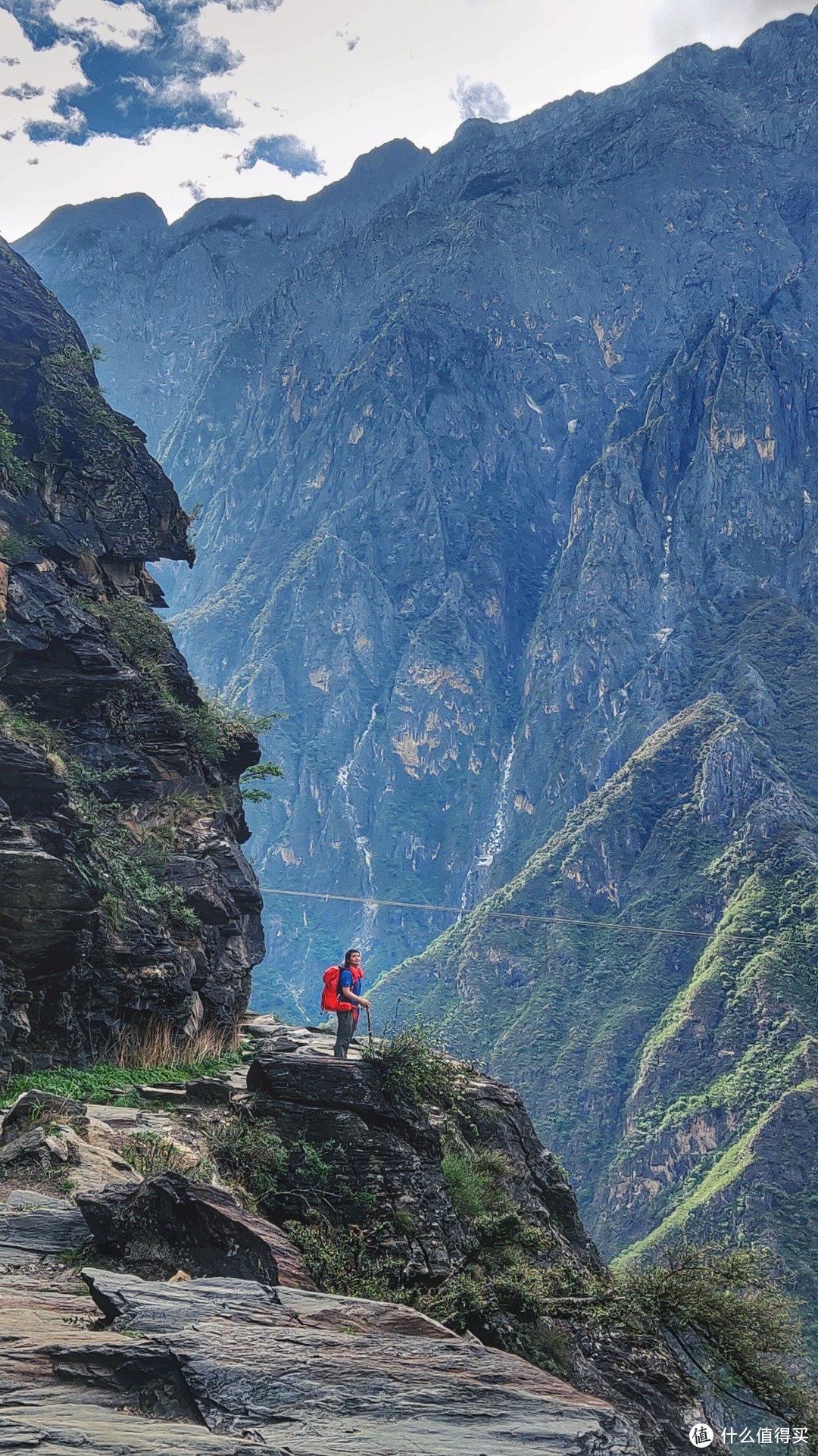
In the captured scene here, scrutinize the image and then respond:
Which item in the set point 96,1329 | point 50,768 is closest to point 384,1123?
point 96,1329

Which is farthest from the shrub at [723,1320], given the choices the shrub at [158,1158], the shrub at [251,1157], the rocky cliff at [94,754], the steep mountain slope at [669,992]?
the steep mountain slope at [669,992]

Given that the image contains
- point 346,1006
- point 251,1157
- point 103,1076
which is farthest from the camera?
point 103,1076

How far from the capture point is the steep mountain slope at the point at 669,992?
9925cm

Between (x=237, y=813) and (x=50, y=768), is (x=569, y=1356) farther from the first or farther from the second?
(x=237, y=813)

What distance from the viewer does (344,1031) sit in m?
12.3

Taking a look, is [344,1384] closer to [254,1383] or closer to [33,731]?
[254,1383]

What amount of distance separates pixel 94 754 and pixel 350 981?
9.10 m

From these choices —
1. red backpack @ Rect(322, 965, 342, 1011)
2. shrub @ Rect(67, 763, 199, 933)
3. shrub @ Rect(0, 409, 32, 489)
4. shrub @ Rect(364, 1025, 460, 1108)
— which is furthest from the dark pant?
shrub @ Rect(0, 409, 32, 489)

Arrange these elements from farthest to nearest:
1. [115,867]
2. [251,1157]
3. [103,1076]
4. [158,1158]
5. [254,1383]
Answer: [115,867] < [103,1076] < [251,1157] < [158,1158] < [254,1383]

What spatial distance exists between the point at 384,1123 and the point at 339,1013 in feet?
4.73

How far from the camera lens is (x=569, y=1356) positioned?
9992 mm

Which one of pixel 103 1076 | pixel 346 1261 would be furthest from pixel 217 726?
pixel 346 1261

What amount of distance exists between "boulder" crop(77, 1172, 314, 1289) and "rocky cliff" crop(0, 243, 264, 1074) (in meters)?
5.22

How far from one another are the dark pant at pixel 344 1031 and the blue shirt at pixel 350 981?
99 mm
